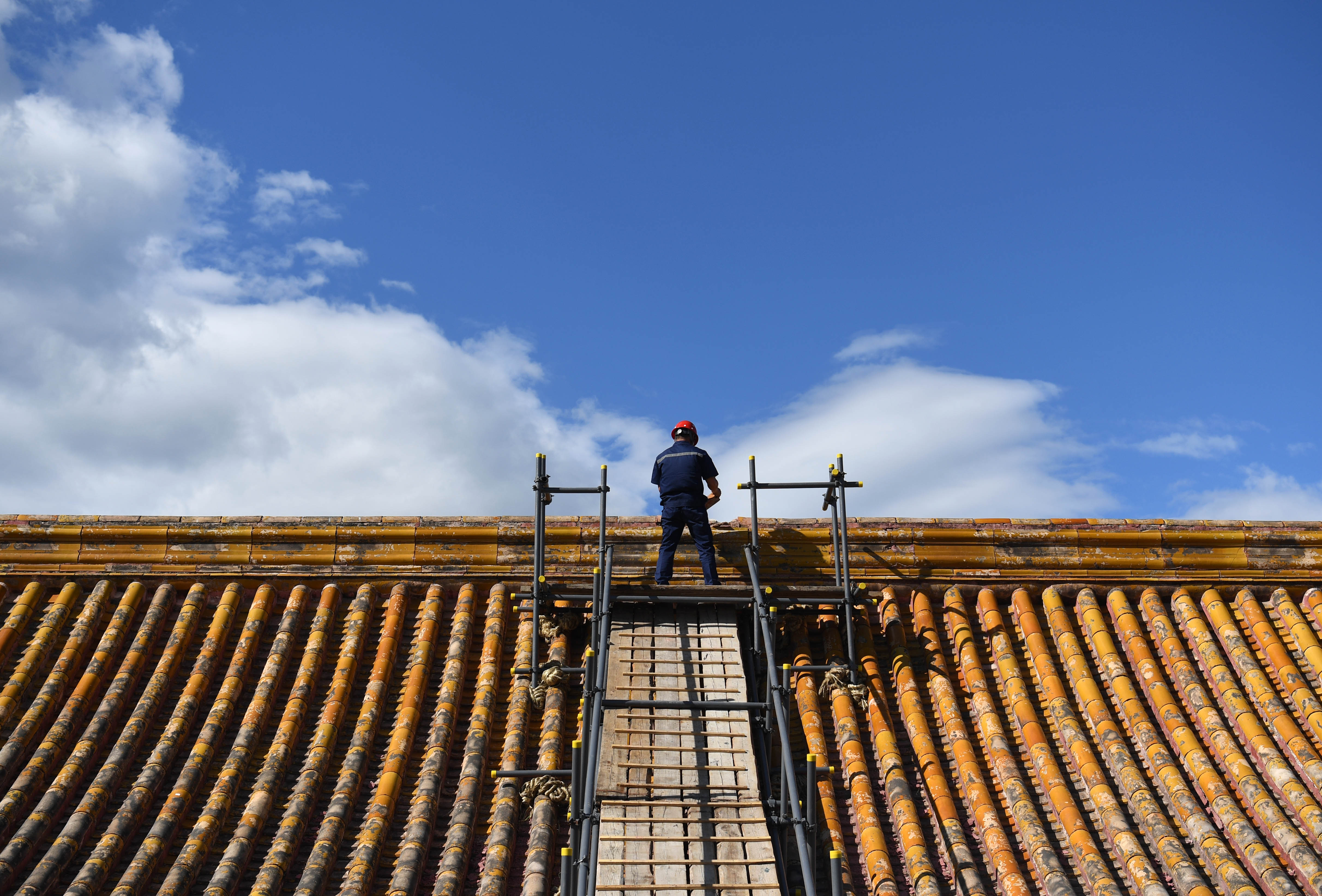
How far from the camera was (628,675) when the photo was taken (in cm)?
883

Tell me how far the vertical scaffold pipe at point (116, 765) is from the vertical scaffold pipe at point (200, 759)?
0.40 meters

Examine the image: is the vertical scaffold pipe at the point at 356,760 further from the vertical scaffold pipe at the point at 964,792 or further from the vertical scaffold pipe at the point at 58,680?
the vertical scaffold pipe at the point at 964,792

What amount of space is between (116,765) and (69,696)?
1.29 m

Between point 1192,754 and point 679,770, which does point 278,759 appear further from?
point 1192,754

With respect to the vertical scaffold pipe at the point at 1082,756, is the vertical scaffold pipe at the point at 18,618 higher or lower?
higher

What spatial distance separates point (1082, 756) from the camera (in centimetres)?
836

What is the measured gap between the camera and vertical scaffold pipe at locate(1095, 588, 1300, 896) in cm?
723

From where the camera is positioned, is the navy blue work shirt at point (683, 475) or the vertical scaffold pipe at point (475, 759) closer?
the vertical scaffold pipe at point (475, 759)

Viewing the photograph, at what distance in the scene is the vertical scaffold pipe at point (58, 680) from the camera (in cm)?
842

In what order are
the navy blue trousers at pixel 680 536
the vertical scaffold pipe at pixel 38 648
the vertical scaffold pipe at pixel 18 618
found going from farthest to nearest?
the navy blue trousers at pixel 680 536 → the vertical scaffold pipe at pixel 18 618 → the vertical scaffold pipe at pixel 38 648

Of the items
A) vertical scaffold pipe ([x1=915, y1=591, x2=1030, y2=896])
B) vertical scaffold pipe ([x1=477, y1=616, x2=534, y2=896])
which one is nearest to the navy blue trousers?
vertical scaffold pipe ([x1=477, y1=616, x2=534, y2=896])

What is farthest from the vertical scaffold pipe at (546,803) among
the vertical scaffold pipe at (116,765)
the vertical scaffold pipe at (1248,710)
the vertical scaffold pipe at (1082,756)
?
the vertical scaffold pipe at (1248,710)

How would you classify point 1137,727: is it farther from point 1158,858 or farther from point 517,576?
point 517,576

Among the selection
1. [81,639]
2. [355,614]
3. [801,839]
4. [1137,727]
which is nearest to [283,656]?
[355,614]
